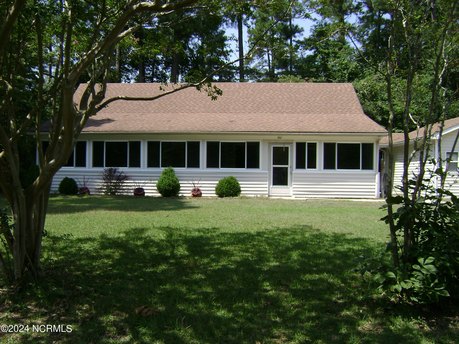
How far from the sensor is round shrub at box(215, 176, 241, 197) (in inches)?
661

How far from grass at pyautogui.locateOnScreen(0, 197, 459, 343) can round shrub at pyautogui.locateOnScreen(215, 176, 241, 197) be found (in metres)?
7.72

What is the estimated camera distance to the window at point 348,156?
17.1 meters

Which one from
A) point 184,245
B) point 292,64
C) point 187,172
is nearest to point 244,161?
point 187,172

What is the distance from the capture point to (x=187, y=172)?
17609mm

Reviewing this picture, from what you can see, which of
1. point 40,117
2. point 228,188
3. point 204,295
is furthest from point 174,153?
point 204,295

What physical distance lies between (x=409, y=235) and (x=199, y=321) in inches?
89.4

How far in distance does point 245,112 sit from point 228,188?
4.50 meters

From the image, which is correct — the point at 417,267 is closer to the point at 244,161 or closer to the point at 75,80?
the point at 75,80

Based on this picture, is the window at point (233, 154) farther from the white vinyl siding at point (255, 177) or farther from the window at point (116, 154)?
the window at point (116, 154)

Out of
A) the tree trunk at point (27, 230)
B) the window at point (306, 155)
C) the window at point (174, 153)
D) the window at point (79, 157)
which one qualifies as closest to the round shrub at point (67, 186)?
the window at point (79, 157)

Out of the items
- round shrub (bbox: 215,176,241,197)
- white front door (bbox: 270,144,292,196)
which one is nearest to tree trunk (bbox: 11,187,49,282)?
round shrub (bbox: 215,176,241,197)

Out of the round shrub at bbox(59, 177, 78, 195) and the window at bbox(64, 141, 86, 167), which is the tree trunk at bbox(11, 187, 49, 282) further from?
the window at bbox(64, 141, 86, 167)

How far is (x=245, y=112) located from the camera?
19.7m

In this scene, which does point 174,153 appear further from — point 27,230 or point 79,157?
point 27,230
